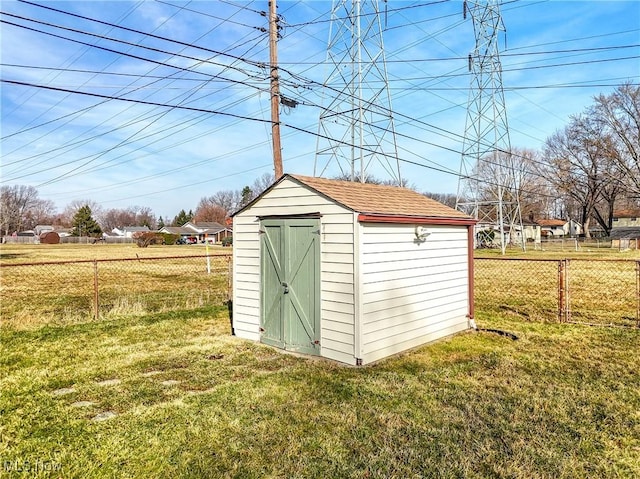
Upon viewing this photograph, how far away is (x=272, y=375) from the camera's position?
14.8 ft

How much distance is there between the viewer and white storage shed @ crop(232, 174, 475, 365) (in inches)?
193

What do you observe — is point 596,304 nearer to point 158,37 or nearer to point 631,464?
point 631,464

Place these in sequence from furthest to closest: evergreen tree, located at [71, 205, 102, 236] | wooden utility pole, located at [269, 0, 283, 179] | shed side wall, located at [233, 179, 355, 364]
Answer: evergreen tree, located at [71, 205, 102, 236], wooden utility pole, located at [269, 0, 283, 179], shed side wall, located at [233, 179, 355, 364]

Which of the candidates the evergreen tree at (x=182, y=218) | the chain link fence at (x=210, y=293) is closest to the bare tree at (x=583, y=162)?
the chain link fence at (x=210, y=293)

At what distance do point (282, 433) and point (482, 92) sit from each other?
878 inches

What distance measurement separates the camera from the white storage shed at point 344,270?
193 inches

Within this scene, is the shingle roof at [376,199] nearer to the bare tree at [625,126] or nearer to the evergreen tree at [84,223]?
the bare tree at [625,126]

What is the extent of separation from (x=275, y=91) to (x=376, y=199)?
5.72 m

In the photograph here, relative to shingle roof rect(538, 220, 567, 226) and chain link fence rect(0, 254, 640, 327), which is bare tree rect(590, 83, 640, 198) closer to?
chain link fence rect(0, 254, 640, 327)

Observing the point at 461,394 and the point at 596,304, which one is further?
the point at 596,304

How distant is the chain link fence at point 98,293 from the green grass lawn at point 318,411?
2.06 meters

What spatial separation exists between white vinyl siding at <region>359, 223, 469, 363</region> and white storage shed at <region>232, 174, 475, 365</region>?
0.05 feet

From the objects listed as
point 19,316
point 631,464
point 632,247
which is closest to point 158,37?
point 19,316

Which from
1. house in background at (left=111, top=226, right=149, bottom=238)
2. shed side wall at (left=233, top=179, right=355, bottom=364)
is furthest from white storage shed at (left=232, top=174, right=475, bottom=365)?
house in background at (left=111, top=226, right=149, bottom=238)
